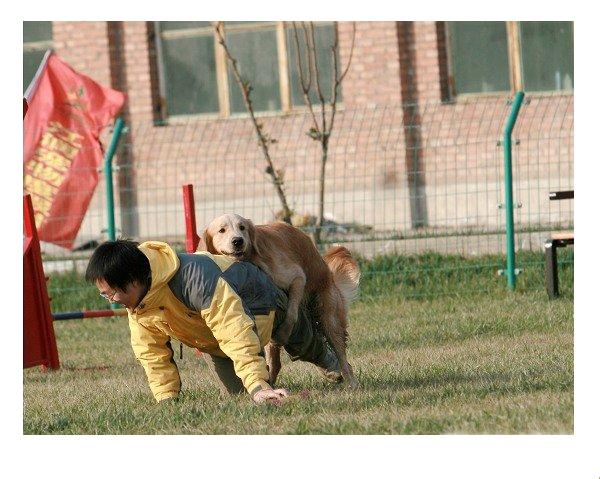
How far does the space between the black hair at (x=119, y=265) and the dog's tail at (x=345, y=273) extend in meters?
1.61

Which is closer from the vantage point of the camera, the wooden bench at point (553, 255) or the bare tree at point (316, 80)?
the wooden bench at point (553, 255)

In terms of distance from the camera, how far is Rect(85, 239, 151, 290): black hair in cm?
513

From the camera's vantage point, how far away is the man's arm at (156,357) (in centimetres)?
564

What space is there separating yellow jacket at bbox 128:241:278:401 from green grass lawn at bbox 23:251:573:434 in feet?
0.68

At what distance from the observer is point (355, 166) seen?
14.1 meters

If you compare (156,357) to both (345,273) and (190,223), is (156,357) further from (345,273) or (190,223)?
(190,223)

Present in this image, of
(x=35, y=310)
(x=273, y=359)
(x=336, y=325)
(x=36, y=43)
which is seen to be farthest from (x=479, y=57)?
(x=273, y=359)

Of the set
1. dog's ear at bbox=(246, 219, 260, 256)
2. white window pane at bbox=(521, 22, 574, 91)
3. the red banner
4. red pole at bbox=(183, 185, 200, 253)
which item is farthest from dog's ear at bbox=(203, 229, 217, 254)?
white window pane at bbox=(521, 22, 574, 91)

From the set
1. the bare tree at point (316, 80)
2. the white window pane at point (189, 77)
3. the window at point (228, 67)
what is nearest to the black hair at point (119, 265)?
the bare tree at point (316, 80)

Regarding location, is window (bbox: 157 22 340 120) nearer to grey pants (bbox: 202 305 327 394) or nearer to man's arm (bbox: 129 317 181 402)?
grey pants (bbox: 202 305 327 394)

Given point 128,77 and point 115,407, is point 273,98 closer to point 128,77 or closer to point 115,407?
point 128,77

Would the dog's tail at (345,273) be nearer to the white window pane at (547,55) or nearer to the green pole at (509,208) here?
the green pole at (509,208)

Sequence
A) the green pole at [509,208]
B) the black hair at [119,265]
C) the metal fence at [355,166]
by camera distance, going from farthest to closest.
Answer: the metal fence at [355,166]
the green pole at [509,208]
the black hair at [119,265]

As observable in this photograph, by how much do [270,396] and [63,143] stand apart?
7.03 metres
